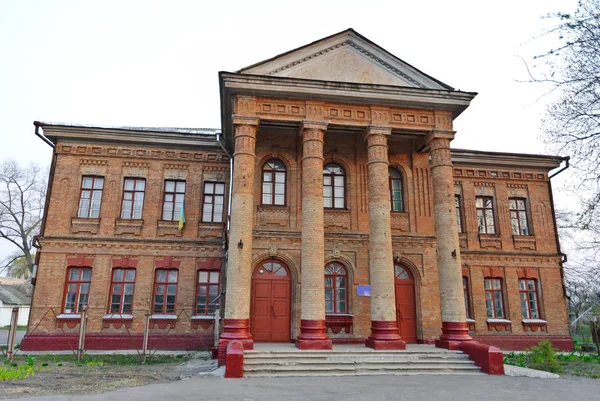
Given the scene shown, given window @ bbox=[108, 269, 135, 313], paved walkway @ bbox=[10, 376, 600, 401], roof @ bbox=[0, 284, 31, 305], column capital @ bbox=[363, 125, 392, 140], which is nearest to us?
paved walkway @ bbox=[10, 376, 600, 401]

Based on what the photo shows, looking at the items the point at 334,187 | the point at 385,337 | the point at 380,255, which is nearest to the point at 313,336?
the point at 385,337

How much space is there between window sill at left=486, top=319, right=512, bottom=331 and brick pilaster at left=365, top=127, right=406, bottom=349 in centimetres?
702

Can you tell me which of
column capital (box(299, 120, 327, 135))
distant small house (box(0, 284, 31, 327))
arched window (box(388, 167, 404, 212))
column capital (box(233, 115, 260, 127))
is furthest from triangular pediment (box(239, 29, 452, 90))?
distant small house (box(0, 284, 31, 327))

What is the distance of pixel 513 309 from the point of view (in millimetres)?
17891

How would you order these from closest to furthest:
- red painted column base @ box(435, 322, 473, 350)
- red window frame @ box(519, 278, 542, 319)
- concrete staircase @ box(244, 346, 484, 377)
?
concrete staircase @ box(244, 346, 484, 377) < red painted column base @ box(435, 322, 473, 350) < red window frame @ box(519, 278, 542, 319)

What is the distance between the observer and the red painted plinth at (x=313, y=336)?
465 inches

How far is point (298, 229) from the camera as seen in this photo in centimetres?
1523

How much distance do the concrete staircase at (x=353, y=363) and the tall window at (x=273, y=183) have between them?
5.83m

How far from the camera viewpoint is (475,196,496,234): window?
19078 millimetres

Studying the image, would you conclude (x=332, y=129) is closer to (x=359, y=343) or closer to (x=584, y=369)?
(x=359, y=343)

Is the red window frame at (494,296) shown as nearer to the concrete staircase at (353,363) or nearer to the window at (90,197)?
the concrete staircase at (353,363)

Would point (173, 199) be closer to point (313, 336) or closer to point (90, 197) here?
point (90, 197)

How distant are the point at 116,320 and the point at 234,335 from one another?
20.3 feet

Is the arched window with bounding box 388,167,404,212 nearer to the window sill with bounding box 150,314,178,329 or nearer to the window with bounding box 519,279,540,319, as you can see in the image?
the window with bounding box 519,279,540,319
